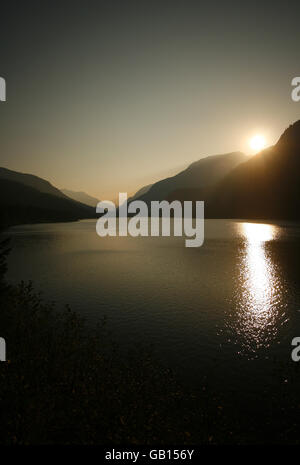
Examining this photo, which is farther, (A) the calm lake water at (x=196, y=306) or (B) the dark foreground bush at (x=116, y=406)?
(A) the calm lake water at (x=196, y=306)

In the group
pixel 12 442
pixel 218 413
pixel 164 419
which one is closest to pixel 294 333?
pixel 218 413

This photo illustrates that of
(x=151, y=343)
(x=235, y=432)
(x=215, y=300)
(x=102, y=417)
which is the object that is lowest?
(x=235, y=432)

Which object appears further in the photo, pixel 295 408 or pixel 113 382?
pixel 113 382

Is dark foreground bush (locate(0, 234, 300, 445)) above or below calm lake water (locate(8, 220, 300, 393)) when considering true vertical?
below

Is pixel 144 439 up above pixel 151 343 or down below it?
below

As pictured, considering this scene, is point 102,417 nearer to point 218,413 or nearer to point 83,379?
point 83,379

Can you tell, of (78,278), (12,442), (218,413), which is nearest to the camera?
(12,442)

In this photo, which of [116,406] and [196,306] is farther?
[196,306]

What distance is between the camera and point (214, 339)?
16.2 metres

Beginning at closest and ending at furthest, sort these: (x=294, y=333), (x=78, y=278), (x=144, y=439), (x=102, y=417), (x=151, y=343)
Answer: (x=144, y=439) < (x=102, y=417) < (x=151, y=343) < (x=294, y=333) < (x=78, y=278)

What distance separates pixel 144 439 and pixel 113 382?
11.0 feet

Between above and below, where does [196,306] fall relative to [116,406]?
above

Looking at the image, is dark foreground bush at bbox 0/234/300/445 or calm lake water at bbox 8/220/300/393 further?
calm lake water at bbox 8/220/300/393

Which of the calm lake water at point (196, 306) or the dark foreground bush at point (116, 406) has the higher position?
the calm lake water at point (196, 306)
